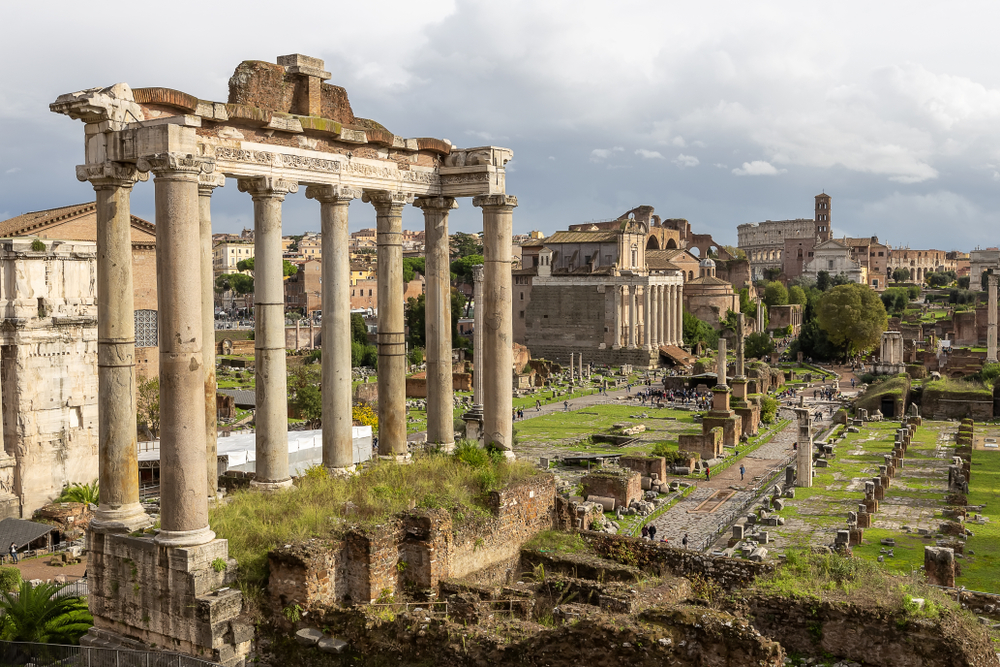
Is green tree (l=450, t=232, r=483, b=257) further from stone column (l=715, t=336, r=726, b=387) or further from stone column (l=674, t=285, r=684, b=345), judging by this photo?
stone column (l=715, t=336, r=726, b=387)

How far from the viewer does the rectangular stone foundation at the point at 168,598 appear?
1015cm

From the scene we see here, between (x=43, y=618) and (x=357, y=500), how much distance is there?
5147 mm

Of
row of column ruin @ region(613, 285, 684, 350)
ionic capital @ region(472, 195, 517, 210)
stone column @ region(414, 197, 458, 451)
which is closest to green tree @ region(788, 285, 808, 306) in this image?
row of column ruin @ region(613, 285, 684, 350)

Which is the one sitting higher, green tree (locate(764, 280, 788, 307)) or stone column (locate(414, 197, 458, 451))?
green tree (locate(764, 280, 788, 307))

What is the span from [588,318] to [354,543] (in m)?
69.6

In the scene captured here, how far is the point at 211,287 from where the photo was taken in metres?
12.7

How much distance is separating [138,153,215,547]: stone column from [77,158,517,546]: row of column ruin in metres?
0.01

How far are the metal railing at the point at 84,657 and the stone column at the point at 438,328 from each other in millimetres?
5892

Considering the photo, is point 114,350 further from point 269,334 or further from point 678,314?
point 678,314

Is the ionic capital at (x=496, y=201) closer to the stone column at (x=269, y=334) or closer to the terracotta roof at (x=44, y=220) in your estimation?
the stone column at (x=269, y=334)

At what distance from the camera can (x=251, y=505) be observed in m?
11.8

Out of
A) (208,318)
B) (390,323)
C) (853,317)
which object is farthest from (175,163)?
(853,317)

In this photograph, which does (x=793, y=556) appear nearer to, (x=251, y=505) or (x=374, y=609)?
(x=374, y=609)

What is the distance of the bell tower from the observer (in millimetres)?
159325
